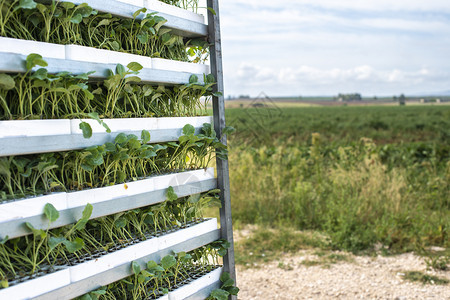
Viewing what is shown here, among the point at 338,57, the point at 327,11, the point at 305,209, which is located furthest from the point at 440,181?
the point at 327,11

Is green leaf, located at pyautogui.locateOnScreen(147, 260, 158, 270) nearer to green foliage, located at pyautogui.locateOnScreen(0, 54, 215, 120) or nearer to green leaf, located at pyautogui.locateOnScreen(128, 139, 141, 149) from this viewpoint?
green leaf, located at pyautogui.locateOnScreen(128, 139, 141, 149)

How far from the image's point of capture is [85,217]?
163 centimetres

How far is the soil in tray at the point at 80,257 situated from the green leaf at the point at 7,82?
2.10ft

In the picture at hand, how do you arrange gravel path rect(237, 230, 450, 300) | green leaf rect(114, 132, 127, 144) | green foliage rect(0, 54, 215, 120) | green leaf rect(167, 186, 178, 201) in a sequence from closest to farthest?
1. green foliage rect(0, 54, 215, 120)
2. green leaf rect(114, 132, 127, 144)
3. green leaf rect(167, 186, 178, 201)
4. gravel path rect(237, 230, 450, 300)

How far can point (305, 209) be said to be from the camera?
17.7 ft

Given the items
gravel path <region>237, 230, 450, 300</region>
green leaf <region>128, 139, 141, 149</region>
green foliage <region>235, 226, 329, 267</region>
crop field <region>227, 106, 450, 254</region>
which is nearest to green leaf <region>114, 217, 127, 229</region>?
green leaf <region>128, 139, 141, 149</region>

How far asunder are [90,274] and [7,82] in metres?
0.77

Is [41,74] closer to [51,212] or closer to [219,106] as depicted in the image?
[51,212]

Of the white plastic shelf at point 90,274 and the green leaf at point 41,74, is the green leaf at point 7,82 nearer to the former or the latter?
the green leaf at point 41,74

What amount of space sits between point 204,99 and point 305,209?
3202mm

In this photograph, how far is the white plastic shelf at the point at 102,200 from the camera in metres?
1.47

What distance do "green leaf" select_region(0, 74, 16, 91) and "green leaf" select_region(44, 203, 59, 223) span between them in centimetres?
41

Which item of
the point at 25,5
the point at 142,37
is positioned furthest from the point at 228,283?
the point at 25,5

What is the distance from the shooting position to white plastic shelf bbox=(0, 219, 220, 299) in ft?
4.90
